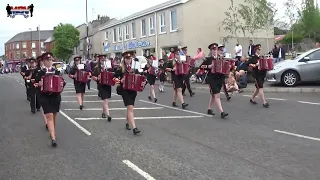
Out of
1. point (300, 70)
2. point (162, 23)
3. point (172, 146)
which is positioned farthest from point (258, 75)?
point (162, 23)

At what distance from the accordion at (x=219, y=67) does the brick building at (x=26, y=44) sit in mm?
117093

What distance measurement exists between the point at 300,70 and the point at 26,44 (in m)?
120

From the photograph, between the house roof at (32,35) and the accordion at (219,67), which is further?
the house roof at (32,35)

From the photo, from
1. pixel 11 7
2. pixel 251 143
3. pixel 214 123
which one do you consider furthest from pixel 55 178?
pixel 11 7

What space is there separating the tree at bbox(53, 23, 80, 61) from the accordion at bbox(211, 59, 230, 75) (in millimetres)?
59537

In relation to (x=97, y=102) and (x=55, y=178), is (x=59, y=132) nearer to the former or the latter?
(x=55, y=178)

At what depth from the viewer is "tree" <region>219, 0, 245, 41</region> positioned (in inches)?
1252

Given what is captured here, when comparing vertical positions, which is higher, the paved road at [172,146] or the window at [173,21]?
the window at [173,21]

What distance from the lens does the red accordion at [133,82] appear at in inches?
356

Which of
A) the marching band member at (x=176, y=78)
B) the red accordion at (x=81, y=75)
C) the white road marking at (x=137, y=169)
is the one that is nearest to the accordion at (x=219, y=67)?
the marching band member at (x=176, y=78)

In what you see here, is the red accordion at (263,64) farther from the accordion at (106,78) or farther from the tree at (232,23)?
the tree at (232,23)

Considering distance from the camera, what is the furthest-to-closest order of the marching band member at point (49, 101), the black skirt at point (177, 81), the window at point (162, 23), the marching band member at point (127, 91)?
the window at point (162, 23)
the black skirt at point (177, 81)
the marching band member at point (127, 91)
the marching band member at point (49, 101)

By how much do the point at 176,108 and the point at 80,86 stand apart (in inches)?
128
